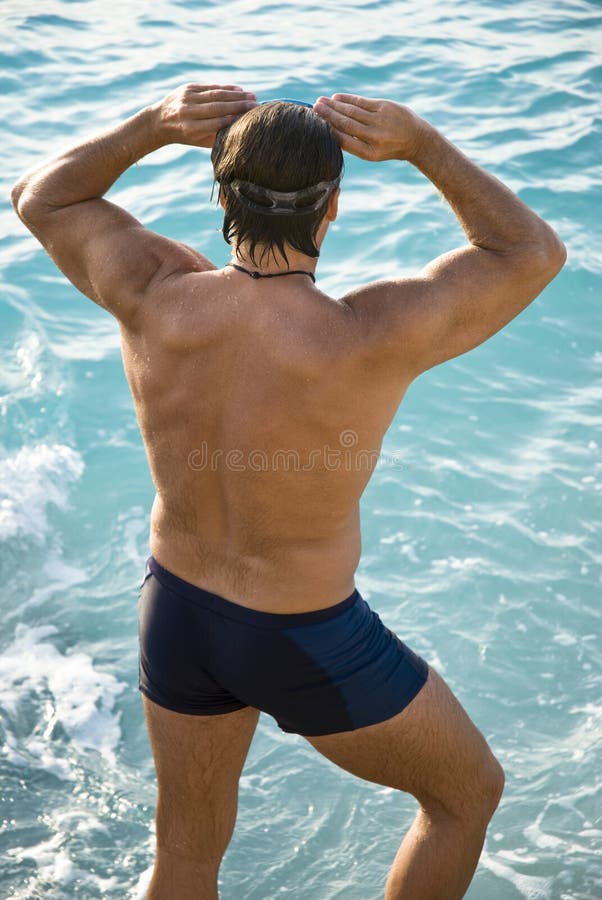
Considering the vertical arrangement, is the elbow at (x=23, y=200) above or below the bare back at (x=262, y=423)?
above

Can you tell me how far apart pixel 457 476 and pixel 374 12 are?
724 cm

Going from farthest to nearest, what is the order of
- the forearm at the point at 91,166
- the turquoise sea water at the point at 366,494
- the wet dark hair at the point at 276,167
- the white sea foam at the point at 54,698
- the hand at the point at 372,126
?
1. the white sea foam at the point at 54,698
2. the turquoise sea water at the point at 366,494
3. the forearm at the point at 91,166
4. the hand at the point at 372,126
5. the wet dark hair at the point at 276,167

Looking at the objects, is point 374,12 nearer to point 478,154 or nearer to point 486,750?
point 478,154

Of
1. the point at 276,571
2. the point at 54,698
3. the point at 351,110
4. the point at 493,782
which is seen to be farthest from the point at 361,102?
the point at 54,698

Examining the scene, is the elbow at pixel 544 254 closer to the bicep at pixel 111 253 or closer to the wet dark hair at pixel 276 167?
the wet dark hair at pixel 276 167

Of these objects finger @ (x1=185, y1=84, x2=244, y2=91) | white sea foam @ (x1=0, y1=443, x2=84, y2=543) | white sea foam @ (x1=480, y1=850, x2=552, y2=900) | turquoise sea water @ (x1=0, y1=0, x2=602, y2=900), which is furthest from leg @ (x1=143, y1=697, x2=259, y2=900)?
white sea foam @ (x1=0, y1=443, x2=84, y2=543)

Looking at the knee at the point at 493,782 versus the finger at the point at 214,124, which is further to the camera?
the knee at the point at 493,782

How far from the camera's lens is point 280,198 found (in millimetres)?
2074

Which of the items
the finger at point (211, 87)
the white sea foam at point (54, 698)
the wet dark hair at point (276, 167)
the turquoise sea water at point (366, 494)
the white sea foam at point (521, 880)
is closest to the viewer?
the wet dark hair at point (276, 167)

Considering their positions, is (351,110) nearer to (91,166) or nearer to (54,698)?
(91,166)

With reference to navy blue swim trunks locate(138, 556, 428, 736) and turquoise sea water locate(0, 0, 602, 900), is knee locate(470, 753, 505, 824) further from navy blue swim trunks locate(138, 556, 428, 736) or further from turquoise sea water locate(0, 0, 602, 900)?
turquoise sea water locate(0, 0, 602, 900)

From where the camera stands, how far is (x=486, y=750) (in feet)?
7.98

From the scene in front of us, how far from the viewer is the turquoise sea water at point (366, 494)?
3.44 metres

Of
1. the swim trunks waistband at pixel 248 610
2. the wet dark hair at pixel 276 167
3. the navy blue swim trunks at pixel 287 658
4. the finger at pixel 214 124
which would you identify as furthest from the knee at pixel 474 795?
the finger at pixel 214 124
